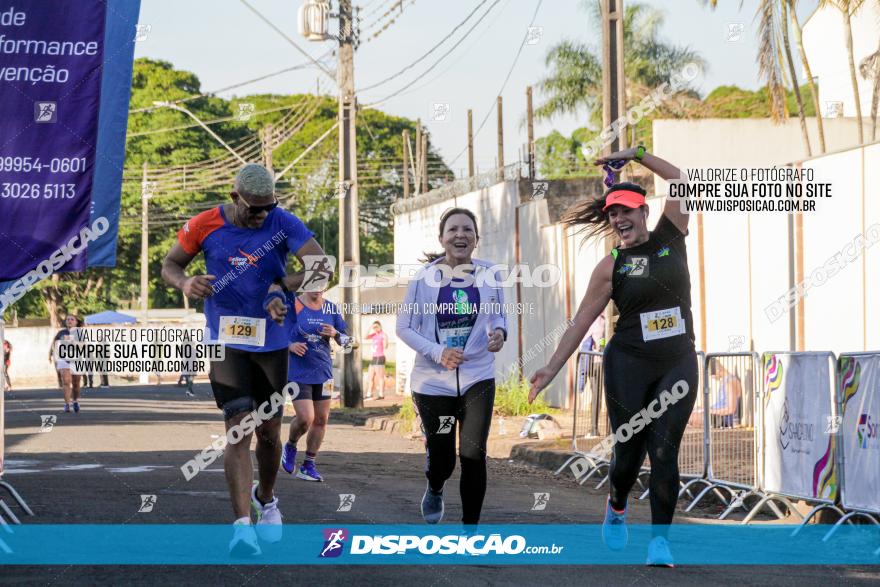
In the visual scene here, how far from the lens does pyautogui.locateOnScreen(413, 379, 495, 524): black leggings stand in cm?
826

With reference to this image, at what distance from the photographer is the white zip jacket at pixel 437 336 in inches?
328

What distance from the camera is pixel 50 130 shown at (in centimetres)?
1108

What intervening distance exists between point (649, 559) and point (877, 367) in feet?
8.60

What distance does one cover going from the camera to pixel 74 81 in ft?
36.9

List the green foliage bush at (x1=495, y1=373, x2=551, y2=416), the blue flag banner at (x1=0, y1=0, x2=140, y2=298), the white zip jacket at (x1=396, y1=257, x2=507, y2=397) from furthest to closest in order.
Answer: the green foliage bush at (x1=495, y1=373, x2=551, y2=416)
the blue flag banner at (x1=0, y1=0, x2=140, y2=298)
the white zip jacket at (x1=396, y1=257, x2=507, y2=397)

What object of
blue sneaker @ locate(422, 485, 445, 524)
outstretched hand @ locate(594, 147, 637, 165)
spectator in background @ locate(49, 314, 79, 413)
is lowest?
blue sneaker @ locate(422, 485, 445, 524)

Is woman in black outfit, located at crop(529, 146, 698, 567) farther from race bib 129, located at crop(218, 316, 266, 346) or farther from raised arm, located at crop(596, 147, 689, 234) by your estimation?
race bib 129, located at crop(218, 316, 266, 346)

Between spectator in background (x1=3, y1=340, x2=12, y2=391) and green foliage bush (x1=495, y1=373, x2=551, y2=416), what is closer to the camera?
spectator in background (x1=3, y1=340, x2=12, y2=391)

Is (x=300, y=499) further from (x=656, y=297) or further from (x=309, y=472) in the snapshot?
(x=656, y=297)

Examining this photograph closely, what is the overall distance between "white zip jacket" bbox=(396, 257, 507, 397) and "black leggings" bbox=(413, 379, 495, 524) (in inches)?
2.4

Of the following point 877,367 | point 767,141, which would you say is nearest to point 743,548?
point 877,367

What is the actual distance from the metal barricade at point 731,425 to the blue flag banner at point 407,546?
1922mm

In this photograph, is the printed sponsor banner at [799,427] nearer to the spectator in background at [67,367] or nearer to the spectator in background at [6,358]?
the spectator in background at [6,358]

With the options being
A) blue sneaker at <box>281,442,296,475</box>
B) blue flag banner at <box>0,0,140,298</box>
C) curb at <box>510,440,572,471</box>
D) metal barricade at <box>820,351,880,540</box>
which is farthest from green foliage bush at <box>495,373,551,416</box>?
metal barricade at <box>820,351,880,540</box>
